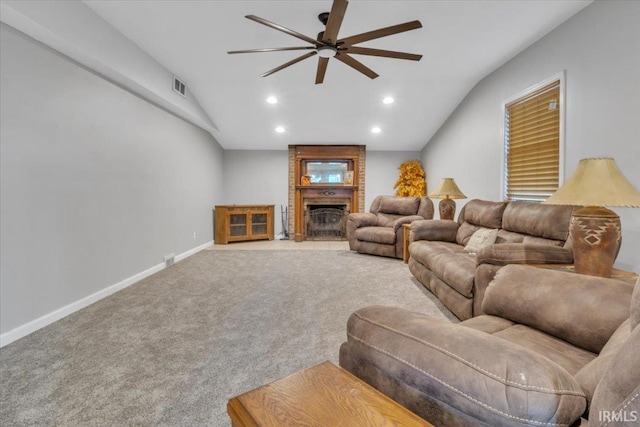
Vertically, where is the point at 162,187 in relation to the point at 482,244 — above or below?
above

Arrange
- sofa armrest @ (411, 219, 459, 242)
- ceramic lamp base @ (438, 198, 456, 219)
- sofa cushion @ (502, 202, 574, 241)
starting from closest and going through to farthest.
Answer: sofa cushion @ (502, 202, 574, 241) → sofa armrest @ (411, 219, 459, 242) → ceramic lamp base @ (438, 198, 456, 219)

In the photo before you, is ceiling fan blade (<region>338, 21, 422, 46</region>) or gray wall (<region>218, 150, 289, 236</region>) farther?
gray wall (<region>218, 150, 289, 236</region>)

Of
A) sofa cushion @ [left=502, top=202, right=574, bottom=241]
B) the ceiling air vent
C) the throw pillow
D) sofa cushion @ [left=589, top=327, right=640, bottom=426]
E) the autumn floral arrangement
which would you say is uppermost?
the ceiling air vent

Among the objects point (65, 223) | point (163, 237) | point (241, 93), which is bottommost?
point (163, 237)

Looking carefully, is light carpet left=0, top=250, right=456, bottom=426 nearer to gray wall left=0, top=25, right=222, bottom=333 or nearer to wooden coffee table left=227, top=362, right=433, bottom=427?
gray wall left=0, top=25, right=222, bottom=333

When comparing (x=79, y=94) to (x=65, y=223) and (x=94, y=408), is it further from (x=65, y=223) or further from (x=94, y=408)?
(x=94, y=408)

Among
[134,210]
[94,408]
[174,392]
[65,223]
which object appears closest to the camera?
[94,408]

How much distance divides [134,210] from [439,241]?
376 cm

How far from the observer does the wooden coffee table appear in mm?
689

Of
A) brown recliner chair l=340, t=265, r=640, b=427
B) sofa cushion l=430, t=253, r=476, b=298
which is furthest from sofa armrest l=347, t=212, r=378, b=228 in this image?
brown recliner chair l=340, t=265, r=640, b=427

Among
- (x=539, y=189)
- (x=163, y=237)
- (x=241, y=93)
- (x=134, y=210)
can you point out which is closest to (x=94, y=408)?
(x=134, y=210)

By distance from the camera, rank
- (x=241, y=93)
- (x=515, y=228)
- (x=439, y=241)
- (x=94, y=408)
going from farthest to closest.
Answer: (x=241, y=93) → (x=439, y=241) → (x=515, y=228) → (x=94, y=408)

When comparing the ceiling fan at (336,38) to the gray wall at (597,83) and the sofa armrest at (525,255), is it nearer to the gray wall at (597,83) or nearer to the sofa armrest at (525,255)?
the gray wall at (597,83)

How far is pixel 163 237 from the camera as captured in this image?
4445 mm
